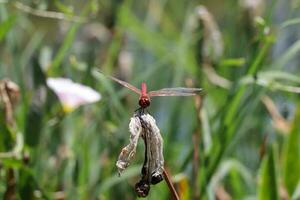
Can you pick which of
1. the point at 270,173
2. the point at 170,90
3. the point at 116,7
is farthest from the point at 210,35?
the point at 170,90

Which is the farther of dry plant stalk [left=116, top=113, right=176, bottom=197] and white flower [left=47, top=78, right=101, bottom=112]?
white flower [left=47, top=78, right=101, bottom=112]

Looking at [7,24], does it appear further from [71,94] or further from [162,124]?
[162,124]

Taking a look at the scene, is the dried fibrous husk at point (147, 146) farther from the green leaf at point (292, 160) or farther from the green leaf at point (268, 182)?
the green leaf at point (292, 160)

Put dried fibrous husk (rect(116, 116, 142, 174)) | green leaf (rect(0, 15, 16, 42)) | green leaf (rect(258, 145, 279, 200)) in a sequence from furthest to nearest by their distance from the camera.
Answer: green leaf (rect(0, 15, 16, 42)) < green leaf (rect(258, 145, 279, 200)) < dried fibrous husk (rect(116, 116, 142, 174))

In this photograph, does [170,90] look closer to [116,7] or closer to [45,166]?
[45,166]

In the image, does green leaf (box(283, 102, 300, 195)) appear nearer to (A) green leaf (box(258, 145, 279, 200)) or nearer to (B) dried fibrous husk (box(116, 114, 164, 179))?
(A) green leaf (box(258, 145, 279, 200))

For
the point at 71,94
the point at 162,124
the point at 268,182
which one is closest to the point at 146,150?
the point at 268,182

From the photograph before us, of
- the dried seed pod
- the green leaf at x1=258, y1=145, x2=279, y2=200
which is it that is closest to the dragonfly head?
the dried seed pod
